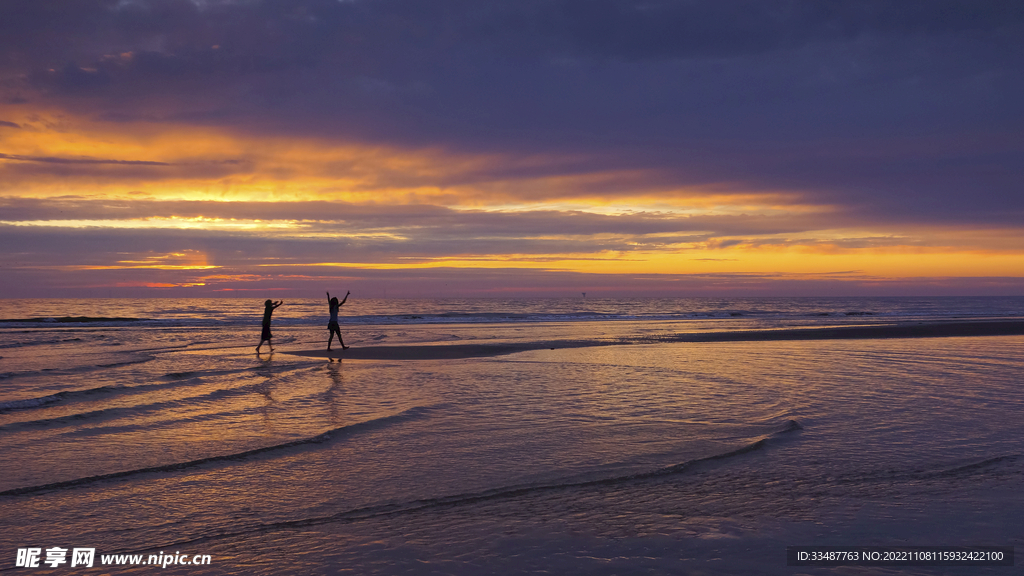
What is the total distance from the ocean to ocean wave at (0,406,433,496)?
39 mm

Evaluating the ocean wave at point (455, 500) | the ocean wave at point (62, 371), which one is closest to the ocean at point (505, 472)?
the ocean wave at point (455, 500)

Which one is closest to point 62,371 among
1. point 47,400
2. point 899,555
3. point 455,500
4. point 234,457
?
point 47,400

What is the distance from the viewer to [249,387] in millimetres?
13781

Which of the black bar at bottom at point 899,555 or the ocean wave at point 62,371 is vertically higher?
the black bar at bottom at point 899,555

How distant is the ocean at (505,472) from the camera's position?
4.80 metres

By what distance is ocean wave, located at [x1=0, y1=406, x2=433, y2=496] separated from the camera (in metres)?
6.47

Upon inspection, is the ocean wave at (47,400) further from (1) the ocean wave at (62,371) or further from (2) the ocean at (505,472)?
(1) the ocean wave at (62,371)

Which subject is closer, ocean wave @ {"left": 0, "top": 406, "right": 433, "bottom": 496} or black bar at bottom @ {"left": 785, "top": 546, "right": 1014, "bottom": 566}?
black bar at bottom @ {"left": 785, "top": 546, "right": 1014, "bottom": 566}

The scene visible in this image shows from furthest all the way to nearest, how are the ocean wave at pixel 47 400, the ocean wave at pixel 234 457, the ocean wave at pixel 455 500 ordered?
the ocean wave at pixel 47 400, the ocean wave at pixel 234 457, the ocean wave at pixel 455 500

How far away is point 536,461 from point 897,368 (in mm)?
13772

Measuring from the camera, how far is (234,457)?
7.64 meters

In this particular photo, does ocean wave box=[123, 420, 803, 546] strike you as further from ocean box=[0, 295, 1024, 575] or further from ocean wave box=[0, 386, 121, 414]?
ocean wave box=[0, 386, 121, 414]

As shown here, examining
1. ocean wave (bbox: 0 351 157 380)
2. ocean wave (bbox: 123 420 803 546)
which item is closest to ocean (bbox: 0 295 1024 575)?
ocean wave (bbox: 123 420 803 546)

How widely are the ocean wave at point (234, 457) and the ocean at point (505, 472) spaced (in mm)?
39
